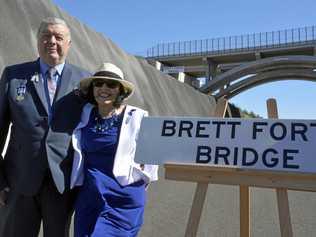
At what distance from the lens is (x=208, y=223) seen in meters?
4.94

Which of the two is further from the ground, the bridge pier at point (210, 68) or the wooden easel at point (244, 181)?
the bridge pier at point (210, 68)

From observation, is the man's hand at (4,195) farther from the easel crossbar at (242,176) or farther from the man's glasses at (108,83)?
the easel crossbar at (242,176)

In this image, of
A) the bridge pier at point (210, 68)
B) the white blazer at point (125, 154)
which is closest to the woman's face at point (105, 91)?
the white blazer at point (125, 154)

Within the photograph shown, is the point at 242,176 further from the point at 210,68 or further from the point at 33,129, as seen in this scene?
the point at 210,68

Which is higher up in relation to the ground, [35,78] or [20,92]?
[35,78]

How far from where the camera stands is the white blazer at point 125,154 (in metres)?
2.52

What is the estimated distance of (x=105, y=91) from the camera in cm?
262

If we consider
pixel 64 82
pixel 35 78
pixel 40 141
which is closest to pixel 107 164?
pixel 40 141

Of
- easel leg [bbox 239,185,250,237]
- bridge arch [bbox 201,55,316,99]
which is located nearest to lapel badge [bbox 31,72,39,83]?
easel leg [bbox 239,185,250,237]

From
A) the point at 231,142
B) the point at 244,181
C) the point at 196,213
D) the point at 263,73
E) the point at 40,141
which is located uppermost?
the point at 263,73

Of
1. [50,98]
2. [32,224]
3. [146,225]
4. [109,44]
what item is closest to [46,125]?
[50,98]

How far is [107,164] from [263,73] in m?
40.7

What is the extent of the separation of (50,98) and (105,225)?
0.85m

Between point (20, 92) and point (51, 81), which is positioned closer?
point (20, 92)
